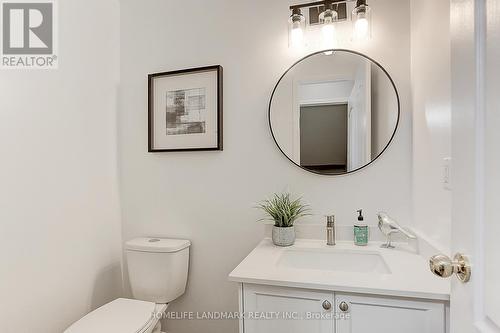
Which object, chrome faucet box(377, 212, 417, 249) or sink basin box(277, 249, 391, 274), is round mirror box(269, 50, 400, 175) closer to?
chrome faucet box(377, 212, 417, 249)

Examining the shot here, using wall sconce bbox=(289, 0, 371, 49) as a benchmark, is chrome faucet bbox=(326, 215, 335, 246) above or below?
below

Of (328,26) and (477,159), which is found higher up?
(328,26)

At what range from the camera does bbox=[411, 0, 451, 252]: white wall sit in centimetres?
116

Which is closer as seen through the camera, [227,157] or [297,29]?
[297,29]

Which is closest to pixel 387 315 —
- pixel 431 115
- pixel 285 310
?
pixel 285 310

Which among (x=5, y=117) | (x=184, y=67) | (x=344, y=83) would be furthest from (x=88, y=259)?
(x=344, y=83)

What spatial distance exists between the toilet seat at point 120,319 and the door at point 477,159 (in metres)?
1.28

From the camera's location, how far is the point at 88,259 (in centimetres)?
177

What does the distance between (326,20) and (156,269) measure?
167cm

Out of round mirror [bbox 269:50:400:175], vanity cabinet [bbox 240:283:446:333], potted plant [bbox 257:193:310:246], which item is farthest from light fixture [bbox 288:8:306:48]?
vanity cabinet [bbox 240:283:446:333]

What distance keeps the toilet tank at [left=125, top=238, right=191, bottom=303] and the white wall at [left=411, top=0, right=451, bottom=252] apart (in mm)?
1319

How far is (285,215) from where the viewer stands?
157cm

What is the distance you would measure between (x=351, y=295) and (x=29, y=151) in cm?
159

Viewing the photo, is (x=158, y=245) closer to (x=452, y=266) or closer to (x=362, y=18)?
(x=452, y=266)
